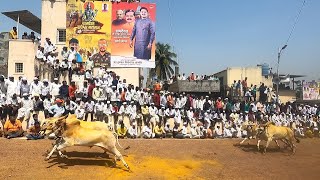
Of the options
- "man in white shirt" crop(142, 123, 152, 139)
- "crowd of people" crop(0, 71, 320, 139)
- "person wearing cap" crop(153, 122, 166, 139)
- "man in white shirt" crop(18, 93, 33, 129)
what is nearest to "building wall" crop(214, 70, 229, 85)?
"crowd of people" crop(0, 71, 320, 139)

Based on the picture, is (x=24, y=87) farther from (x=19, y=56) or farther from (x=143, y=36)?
(x=143, y=36)

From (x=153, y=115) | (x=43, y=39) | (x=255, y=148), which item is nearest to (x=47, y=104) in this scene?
(x=153, y=115)

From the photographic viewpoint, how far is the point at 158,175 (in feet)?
41.1

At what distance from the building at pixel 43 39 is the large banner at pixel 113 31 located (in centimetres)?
79

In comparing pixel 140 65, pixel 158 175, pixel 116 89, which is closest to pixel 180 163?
pixel 158 175

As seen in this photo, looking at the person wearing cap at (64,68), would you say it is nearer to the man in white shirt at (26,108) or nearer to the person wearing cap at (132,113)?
the man in white shirt at (26,108)

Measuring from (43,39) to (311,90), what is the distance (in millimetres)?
26153

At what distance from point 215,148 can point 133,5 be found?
1499cm

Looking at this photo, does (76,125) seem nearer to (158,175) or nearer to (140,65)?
(158,175)

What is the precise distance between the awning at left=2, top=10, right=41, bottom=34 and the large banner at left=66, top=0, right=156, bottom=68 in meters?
3.90

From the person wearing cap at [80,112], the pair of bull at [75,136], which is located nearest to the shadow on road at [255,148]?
the person wearing cap at [80,112]

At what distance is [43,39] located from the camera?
2852 centimetres

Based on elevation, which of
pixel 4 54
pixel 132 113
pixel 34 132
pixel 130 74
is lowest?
pixel 34 132

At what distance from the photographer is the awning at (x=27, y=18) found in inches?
1142
